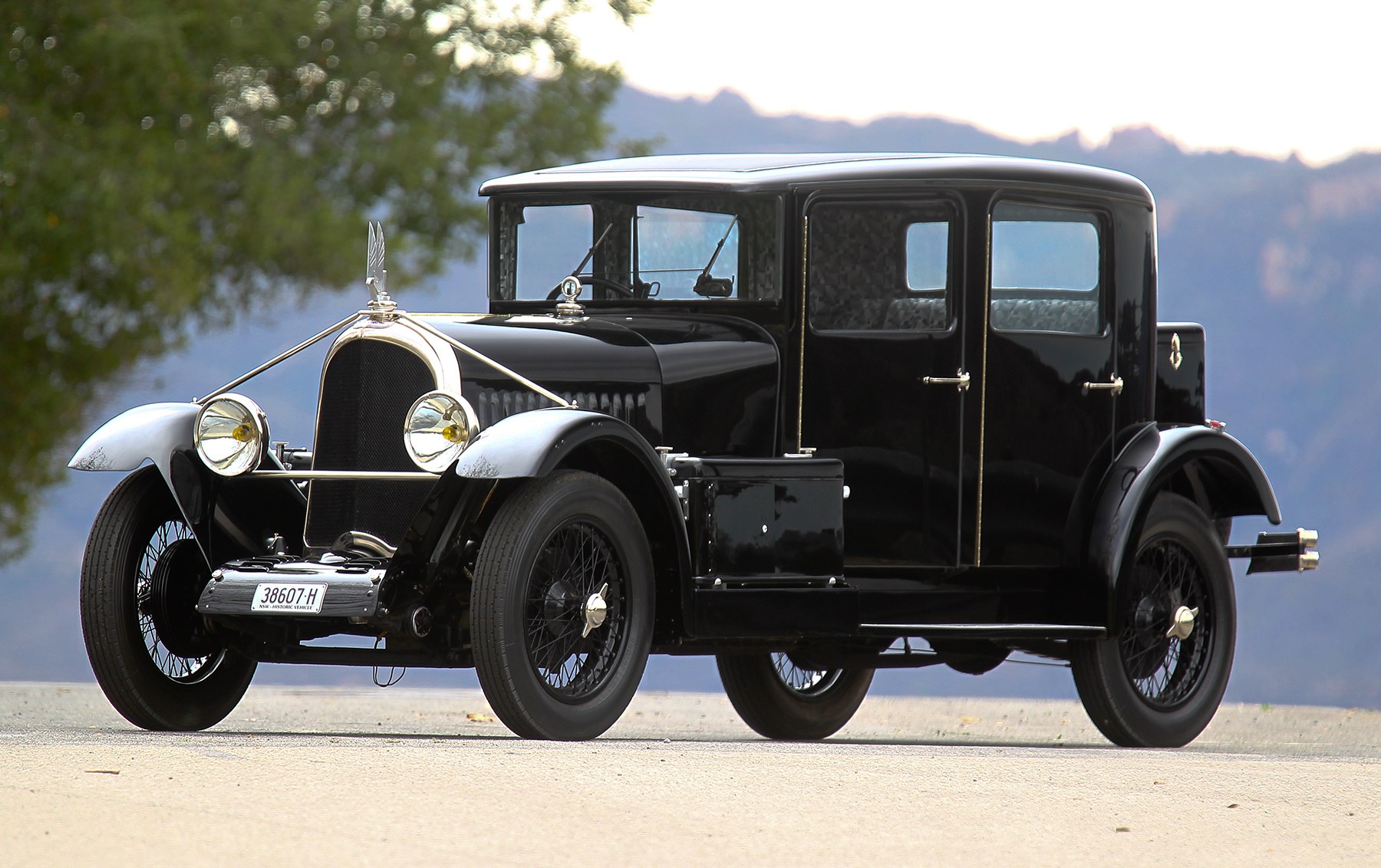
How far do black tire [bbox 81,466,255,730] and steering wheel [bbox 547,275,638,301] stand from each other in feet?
6.47

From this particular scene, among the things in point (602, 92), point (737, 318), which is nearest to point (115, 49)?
point (602, 92)

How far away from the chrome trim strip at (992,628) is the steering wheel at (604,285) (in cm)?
177

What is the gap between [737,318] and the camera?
328 inches

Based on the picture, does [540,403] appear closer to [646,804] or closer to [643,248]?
[643,248]

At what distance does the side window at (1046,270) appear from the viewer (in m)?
8.58

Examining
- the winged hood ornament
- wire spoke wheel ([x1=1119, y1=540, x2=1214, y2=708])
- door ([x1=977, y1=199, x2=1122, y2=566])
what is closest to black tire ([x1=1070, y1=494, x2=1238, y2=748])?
wire spoke wheel ([x1=1119, y1=540, x2=1214, y2=708])

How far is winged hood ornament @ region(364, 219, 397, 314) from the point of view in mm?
7547

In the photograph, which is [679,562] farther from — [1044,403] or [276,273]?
[276,273]

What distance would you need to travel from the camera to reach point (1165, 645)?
30.0ft

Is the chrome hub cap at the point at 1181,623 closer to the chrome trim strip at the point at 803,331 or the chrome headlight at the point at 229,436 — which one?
the chrome trim strip at the point at 803,331

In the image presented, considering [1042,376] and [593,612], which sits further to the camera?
[1042,376]

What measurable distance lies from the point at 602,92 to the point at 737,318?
1562cm

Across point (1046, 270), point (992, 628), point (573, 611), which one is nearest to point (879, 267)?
point (1046, 270)

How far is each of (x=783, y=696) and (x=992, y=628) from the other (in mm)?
1868
